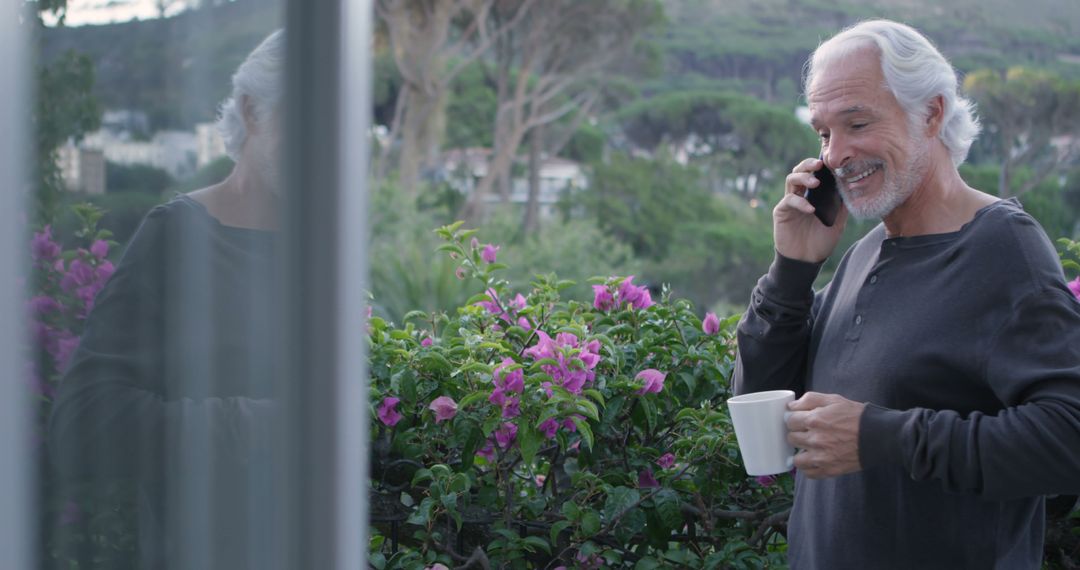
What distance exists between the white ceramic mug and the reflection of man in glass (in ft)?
2.32

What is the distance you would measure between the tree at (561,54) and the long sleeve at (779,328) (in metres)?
18.5

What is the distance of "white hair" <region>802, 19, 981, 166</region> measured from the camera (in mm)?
1260

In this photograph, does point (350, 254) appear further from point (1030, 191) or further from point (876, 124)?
point (1030, 191)

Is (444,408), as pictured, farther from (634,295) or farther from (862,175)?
(862,175)

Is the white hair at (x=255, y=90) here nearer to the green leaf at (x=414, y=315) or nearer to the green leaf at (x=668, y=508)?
the green leaf at (x=668, y=508)

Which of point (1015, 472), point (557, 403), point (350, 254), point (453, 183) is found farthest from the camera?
point (453, 183)

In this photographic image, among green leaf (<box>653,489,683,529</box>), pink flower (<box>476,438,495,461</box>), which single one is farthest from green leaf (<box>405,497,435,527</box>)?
green leaf (<box>653,489,683,529</box>)

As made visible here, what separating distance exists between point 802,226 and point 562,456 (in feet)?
1.94

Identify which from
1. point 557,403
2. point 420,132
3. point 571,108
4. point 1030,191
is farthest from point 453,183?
point 557,403

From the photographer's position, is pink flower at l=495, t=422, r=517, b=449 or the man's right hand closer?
the man's right hand

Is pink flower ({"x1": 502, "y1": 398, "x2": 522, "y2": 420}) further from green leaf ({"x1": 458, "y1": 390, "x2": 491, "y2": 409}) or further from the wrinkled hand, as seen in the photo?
the wrinkled hand

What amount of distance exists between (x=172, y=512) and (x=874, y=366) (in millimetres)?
797

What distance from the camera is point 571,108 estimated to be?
20.4 meters

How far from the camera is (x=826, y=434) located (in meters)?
1.16
